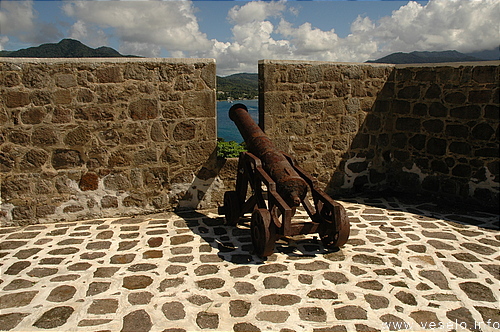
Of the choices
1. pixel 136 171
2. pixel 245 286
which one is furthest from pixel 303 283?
pixel 136 171

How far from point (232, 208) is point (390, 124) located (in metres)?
3.34

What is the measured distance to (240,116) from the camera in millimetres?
5055

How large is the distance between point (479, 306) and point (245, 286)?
198cm

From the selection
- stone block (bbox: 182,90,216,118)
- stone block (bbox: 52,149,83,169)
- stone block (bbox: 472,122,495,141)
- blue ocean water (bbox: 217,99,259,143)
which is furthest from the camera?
blue ocean water (bbox: 217,99,259,143)

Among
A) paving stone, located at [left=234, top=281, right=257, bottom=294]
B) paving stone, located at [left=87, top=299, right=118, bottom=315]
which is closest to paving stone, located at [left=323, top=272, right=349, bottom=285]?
paving stone, located at [left=234, top=281, right=257, bottom=294]

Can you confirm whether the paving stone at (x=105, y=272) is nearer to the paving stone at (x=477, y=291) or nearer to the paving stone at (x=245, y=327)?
the paving stone at (x=245, y=327)

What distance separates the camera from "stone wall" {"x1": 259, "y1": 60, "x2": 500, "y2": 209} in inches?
215

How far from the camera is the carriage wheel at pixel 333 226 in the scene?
389cm

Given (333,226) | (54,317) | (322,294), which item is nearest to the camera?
(54,317)

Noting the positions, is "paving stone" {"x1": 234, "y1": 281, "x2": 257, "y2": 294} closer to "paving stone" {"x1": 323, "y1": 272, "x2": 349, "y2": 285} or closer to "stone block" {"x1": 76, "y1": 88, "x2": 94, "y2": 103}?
"paving stone" {"x1": 323, "y1": 272, "x2": 349, "y2": 285}

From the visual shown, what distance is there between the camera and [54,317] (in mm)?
2920

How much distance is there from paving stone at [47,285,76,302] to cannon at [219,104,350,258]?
1.79 meters

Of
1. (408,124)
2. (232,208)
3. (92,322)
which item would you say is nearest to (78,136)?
(232,208)

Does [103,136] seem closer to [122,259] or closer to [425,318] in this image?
[122,259]
